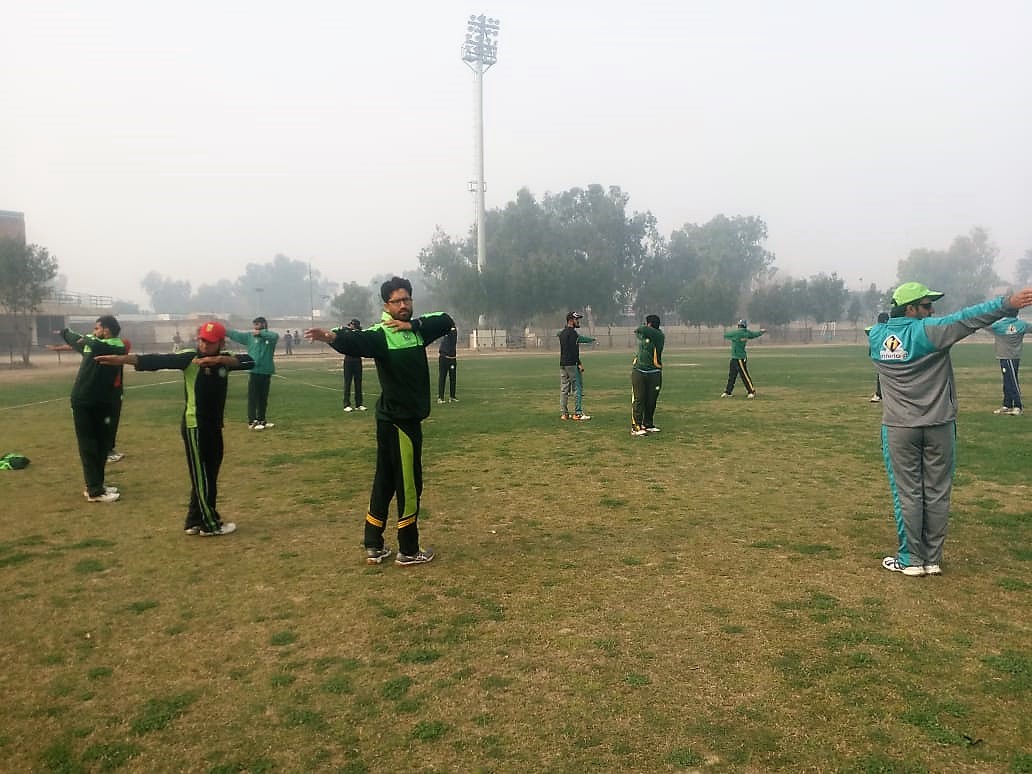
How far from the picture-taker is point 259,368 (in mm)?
13180

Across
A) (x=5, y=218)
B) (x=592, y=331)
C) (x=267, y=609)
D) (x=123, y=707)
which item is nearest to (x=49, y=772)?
(x=123, y=707)

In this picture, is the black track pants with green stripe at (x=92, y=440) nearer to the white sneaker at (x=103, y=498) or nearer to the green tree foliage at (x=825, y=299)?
the white sneaker at (x=103, y=498)

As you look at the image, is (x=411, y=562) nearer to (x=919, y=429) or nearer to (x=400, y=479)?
(x=400, y=479)

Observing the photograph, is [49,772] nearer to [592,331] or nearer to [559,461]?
[559,461]

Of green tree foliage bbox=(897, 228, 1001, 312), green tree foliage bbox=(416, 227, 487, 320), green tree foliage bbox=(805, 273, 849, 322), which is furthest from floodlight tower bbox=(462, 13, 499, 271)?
green tree foliage bbox=(897, 228, 1001, 312)

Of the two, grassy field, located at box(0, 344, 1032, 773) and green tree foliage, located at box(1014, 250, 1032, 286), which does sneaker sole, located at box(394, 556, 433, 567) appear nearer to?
grassy field, located at box(0, 344, 1032, 773)

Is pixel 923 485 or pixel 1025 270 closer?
A: pixel 923 485

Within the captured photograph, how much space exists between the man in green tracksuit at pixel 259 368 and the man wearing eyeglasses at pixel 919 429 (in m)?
10.3

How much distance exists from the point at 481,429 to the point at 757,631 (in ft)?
30.2

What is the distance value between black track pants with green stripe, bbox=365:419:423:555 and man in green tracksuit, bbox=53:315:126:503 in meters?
4.17

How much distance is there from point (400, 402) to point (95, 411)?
456 centimetres

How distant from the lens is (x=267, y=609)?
16.0 feet

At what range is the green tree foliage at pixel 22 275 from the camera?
42.2 metres

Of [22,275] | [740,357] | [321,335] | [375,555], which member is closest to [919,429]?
[375,555]
